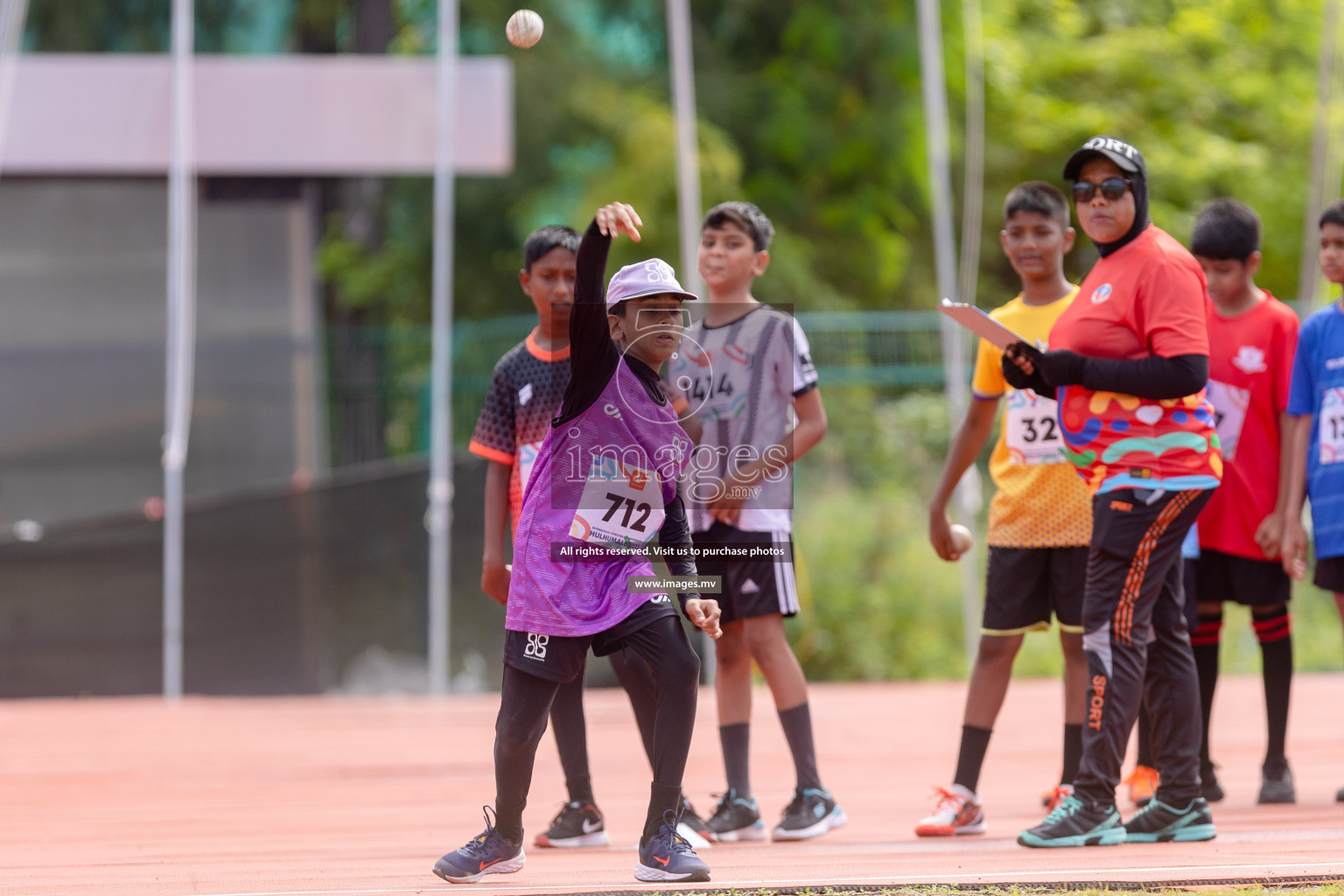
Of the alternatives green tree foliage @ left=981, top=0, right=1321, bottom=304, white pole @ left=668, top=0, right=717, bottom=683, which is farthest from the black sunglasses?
green tree foliage @ left=981, top=0, right=1321, bottom=304

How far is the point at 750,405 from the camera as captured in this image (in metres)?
4.14

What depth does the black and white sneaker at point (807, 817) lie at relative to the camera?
4.02 metres

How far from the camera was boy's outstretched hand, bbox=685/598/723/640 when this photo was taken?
309cm

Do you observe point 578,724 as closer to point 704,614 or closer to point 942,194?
point 704,614

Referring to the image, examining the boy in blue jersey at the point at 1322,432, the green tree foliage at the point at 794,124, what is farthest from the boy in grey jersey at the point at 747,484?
the green tree foliage at the point at 794,124

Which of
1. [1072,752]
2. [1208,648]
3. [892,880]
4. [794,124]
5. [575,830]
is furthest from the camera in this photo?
[794,124]

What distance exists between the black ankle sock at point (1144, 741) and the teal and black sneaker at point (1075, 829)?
0.94 meters

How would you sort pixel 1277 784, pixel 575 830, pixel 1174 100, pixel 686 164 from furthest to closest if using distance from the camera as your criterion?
pixel 1174 100 < pixel 686 164 < pixel 1277 784 < pixel 575 830

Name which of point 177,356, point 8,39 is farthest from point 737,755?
point 8,39

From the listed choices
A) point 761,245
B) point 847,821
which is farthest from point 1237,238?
point 847,821

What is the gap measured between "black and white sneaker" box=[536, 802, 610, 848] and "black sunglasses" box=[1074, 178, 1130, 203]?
2.18 m

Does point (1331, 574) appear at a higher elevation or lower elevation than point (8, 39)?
lower

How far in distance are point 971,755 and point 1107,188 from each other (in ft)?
5.46

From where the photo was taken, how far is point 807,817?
4.04 metres
